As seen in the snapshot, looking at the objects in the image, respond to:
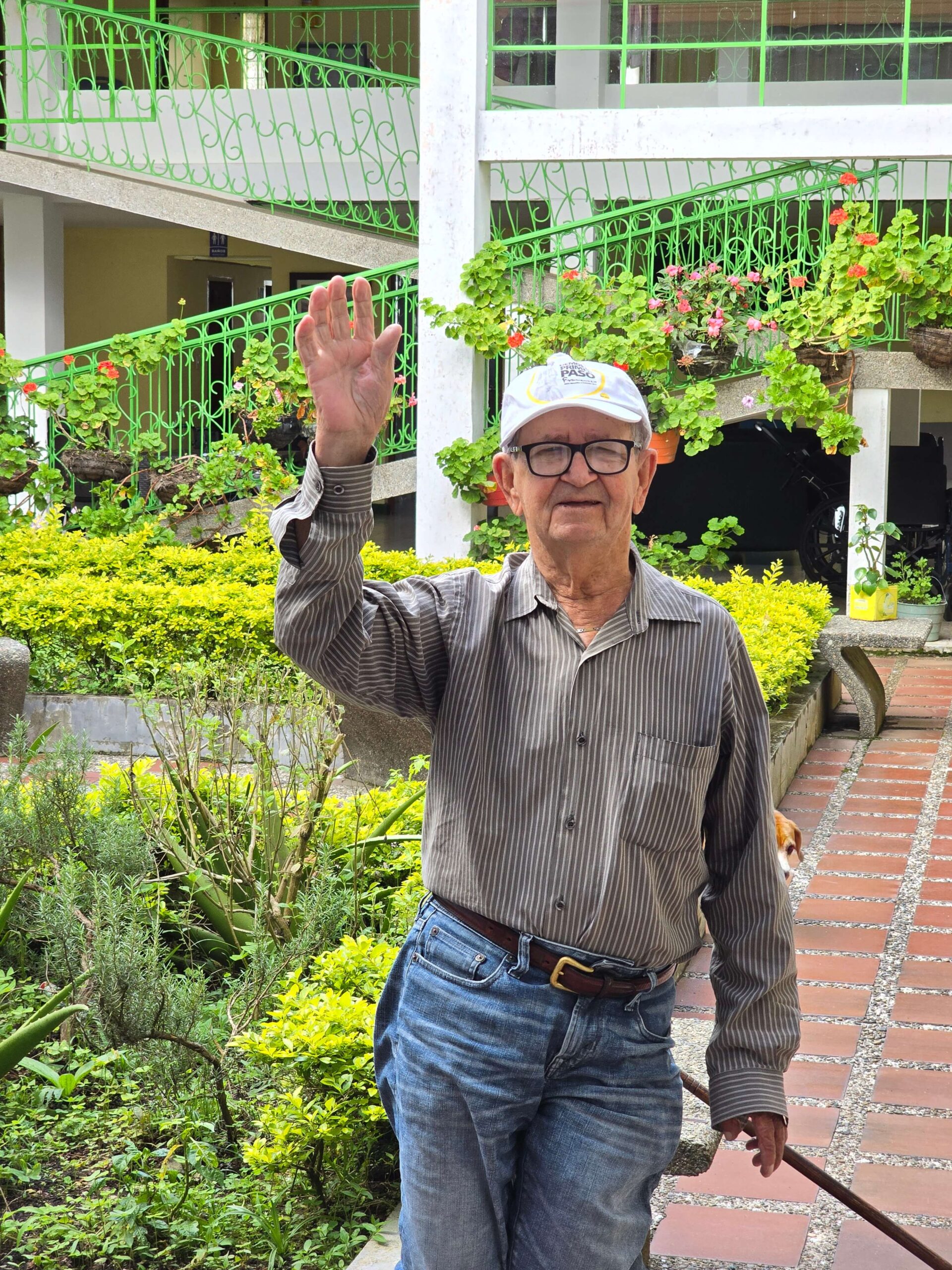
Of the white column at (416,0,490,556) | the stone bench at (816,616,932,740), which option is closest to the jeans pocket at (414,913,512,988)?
the stone bench at (816,616,932,740)

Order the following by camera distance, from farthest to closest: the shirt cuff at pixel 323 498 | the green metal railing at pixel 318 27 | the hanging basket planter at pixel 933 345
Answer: the green metal railing at pixel 318 27, the hanging basket planter at pixel 933 345, the shirt cuff at pixel 323 498

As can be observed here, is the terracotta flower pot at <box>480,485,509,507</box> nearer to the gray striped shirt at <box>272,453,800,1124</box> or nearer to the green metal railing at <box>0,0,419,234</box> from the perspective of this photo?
the green metal railing at <box>0,0,419,234</box>

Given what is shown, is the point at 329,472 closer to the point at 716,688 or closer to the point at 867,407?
the point at 716,688

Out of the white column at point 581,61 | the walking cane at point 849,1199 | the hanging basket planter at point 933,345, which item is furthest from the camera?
the white column at point 581,61

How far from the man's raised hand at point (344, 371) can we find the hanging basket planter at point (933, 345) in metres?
8.55

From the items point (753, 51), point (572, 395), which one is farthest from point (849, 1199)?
point (753, 51)

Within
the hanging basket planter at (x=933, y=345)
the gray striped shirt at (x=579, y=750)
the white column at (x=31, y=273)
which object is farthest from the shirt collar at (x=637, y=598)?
the white column at (x=31, y=273)

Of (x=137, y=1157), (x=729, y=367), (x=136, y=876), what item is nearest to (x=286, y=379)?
(x=729, y=367)

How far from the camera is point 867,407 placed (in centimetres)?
1038

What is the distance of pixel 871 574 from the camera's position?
33.0ft

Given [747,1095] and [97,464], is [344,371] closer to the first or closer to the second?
[747,1095]

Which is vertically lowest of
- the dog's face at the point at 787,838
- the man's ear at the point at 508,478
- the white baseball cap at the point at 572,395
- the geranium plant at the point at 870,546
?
the geranium plant at the point at 870,546

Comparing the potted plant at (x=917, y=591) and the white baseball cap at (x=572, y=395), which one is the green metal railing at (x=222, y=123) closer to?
the potted plant at (x=917, y=591)

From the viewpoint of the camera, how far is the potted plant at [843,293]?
9.71 meters
